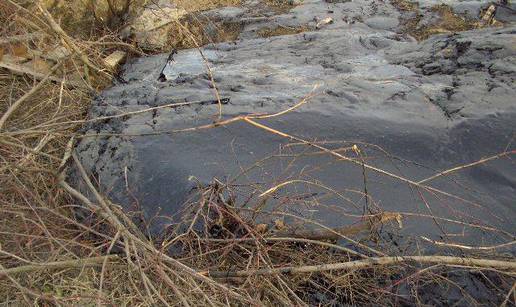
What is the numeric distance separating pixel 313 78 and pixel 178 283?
179 centimetres

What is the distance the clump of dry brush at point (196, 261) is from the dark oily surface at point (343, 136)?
160 mm

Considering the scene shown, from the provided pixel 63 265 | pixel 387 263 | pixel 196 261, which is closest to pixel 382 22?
pixel 387 263

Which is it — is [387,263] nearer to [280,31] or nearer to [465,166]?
[465,166]

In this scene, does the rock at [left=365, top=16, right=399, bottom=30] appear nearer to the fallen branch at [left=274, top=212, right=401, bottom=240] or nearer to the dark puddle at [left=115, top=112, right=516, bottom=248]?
the dark puddle at [left=115, top=112, right=516, bottom=248]

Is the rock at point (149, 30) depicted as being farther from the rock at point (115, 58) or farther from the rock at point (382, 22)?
the rock at point (382, 22)

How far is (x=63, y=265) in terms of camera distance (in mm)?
2150

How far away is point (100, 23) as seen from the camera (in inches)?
175

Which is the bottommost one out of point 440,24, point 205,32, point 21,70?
point 440,24

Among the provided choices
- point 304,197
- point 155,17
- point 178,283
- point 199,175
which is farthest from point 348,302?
point 155,17

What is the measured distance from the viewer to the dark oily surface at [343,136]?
2.37 meters

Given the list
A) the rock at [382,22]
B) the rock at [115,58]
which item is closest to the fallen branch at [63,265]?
the rock at [115,58]

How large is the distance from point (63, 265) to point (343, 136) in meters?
1.54

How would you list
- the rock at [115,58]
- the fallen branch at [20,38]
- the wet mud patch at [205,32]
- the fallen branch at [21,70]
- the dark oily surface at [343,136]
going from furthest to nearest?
the wet mud patch at [205,32] → the rock at [115,58] → the fallen branch at [21,70] → the fallen branch at [20,38] → the dark oily surface at [343,136]

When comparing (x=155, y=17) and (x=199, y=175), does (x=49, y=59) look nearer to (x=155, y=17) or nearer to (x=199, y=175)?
(x=155, y=17)
